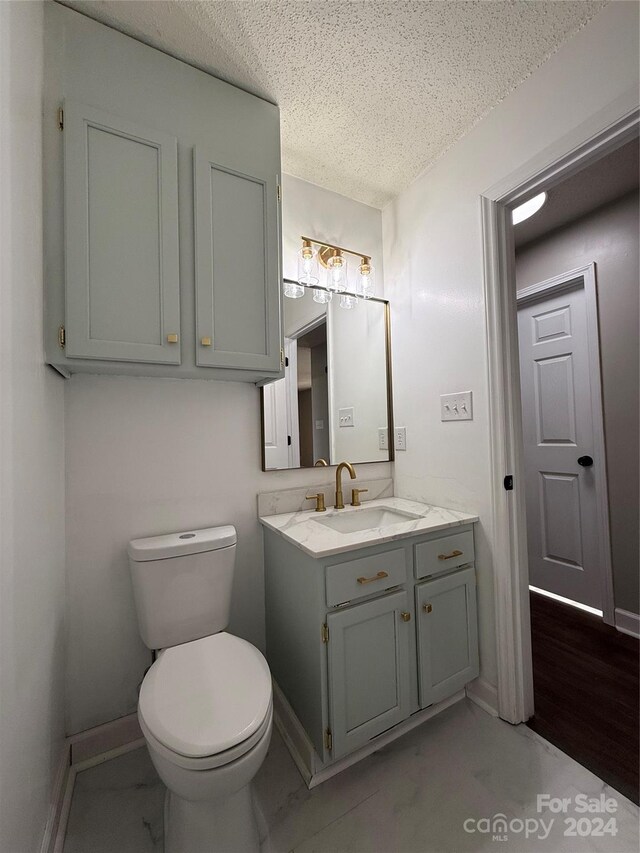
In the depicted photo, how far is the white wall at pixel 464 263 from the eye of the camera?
122 centimetres

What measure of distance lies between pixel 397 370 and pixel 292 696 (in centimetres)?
161

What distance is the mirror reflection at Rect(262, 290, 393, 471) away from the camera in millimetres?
1756

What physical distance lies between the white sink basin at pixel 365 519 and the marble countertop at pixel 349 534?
0.02m

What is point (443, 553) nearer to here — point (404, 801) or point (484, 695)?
point (484, 695)

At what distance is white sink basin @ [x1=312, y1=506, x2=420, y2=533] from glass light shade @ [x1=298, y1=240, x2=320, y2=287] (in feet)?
3.78

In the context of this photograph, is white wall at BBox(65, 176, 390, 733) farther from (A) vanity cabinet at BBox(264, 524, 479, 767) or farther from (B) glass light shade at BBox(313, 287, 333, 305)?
(B) glass light shade at BBox(313, 287, 333, 305)

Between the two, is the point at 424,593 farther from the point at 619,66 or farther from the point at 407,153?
the point at 407,153

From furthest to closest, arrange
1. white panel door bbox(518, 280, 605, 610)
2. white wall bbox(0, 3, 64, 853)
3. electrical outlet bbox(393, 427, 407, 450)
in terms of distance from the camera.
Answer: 1. white panel door bbox(518, 280, 605, 610)
2. electrical outlet bbox(393, 427, 407, 450)
3. white wall bbox(0, 3, 64, 853)

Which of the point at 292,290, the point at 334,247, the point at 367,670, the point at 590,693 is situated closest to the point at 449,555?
the point at 367,670

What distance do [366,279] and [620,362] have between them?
5.28 ft

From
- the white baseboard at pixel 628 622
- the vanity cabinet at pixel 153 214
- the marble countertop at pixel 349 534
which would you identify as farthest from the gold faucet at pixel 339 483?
the white baseboard at pixel 628 622

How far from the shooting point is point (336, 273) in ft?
6.10

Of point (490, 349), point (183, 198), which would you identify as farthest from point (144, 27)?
point (490, 349)

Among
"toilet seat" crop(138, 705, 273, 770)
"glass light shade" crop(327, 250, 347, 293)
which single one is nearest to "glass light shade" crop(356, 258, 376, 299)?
"glass light shade" crop(327, 250, 347, 293)
